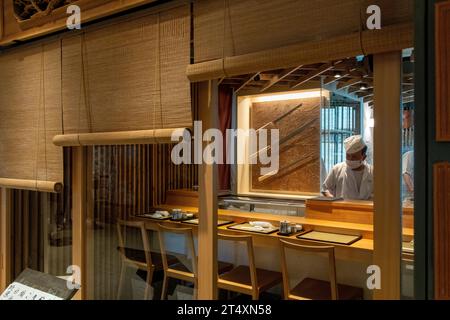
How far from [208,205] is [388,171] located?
693mm

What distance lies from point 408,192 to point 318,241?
1157 millimetres

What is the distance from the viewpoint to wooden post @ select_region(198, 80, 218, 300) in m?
1.48

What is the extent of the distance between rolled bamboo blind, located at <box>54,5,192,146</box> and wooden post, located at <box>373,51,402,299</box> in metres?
0.68

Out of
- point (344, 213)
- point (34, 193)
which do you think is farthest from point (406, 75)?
point (34, 193)

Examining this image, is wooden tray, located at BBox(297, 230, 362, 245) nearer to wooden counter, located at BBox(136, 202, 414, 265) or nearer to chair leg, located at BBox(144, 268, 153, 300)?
wooden counter, located at BBox(136, 202, 414, 265)

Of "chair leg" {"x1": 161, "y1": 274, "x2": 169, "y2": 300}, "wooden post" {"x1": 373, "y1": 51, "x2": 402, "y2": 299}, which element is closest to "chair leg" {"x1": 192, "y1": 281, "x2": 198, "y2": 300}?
"chair leg" {"x1": 161, "y1": 274, "x2": 169, "y2": 300}

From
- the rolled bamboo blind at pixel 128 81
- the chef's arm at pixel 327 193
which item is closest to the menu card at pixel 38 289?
the rolled bamboo blind at pixel 128 81

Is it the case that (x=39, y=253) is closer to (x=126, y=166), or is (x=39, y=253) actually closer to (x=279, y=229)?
(x=126, y=166)

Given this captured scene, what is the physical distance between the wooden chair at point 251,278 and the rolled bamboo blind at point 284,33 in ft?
3.63

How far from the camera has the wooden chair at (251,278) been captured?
85.1 inches

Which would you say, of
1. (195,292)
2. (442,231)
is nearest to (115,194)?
(195,292)

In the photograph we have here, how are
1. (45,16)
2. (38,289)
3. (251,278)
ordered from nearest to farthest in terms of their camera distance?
1. (38,289)
2. (45,16)
3. (251,278)

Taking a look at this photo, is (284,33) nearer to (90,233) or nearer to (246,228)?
(246,228)

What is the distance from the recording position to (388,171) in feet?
3.54
